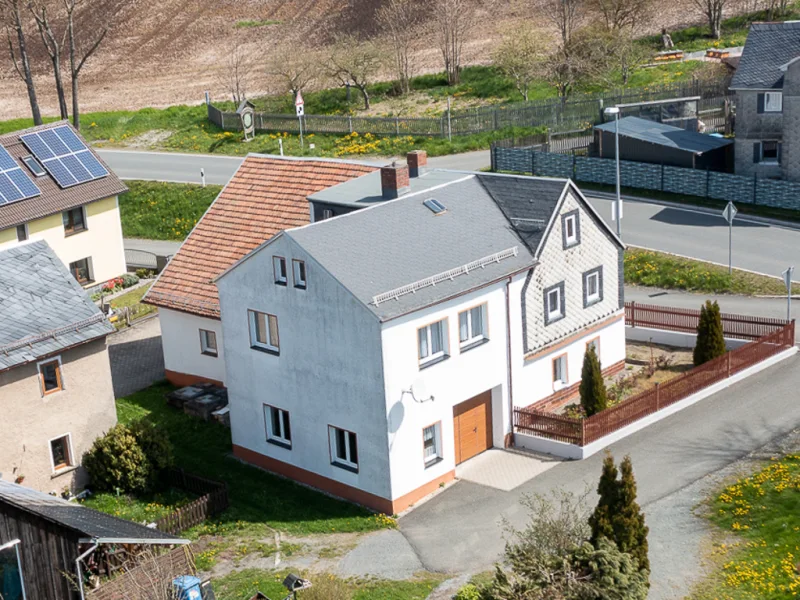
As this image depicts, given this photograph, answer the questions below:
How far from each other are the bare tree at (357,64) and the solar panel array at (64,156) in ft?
92.2

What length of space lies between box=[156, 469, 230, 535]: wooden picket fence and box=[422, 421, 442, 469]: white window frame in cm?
625

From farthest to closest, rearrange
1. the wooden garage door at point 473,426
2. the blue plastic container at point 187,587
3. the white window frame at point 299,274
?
the wooden garage door at point 473,426 < the white window frame at point 299,274 < the blue plastic container at point 187,587

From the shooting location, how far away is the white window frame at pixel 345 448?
3500cm

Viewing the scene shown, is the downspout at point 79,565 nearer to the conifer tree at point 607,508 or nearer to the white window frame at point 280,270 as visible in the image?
the conifer tree at point 607,508

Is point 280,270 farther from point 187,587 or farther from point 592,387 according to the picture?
point 187,587

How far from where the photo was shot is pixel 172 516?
33.6 m

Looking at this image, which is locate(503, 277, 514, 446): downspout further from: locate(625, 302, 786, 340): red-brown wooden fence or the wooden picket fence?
locate(625, 302, 786, 340): red-brown wooden fence

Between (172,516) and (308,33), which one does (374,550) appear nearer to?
(172,516)

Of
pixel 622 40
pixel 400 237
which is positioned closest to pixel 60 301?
pixel 400 237

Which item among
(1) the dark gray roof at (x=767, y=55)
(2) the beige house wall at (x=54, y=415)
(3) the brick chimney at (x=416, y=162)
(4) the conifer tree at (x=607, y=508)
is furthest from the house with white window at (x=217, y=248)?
(1) the dark gray roof at (x=767, y=55)

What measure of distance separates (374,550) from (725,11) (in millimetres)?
81545

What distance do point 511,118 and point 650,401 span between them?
129ft

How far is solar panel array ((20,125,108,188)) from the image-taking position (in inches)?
2253

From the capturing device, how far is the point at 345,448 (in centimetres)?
3531
